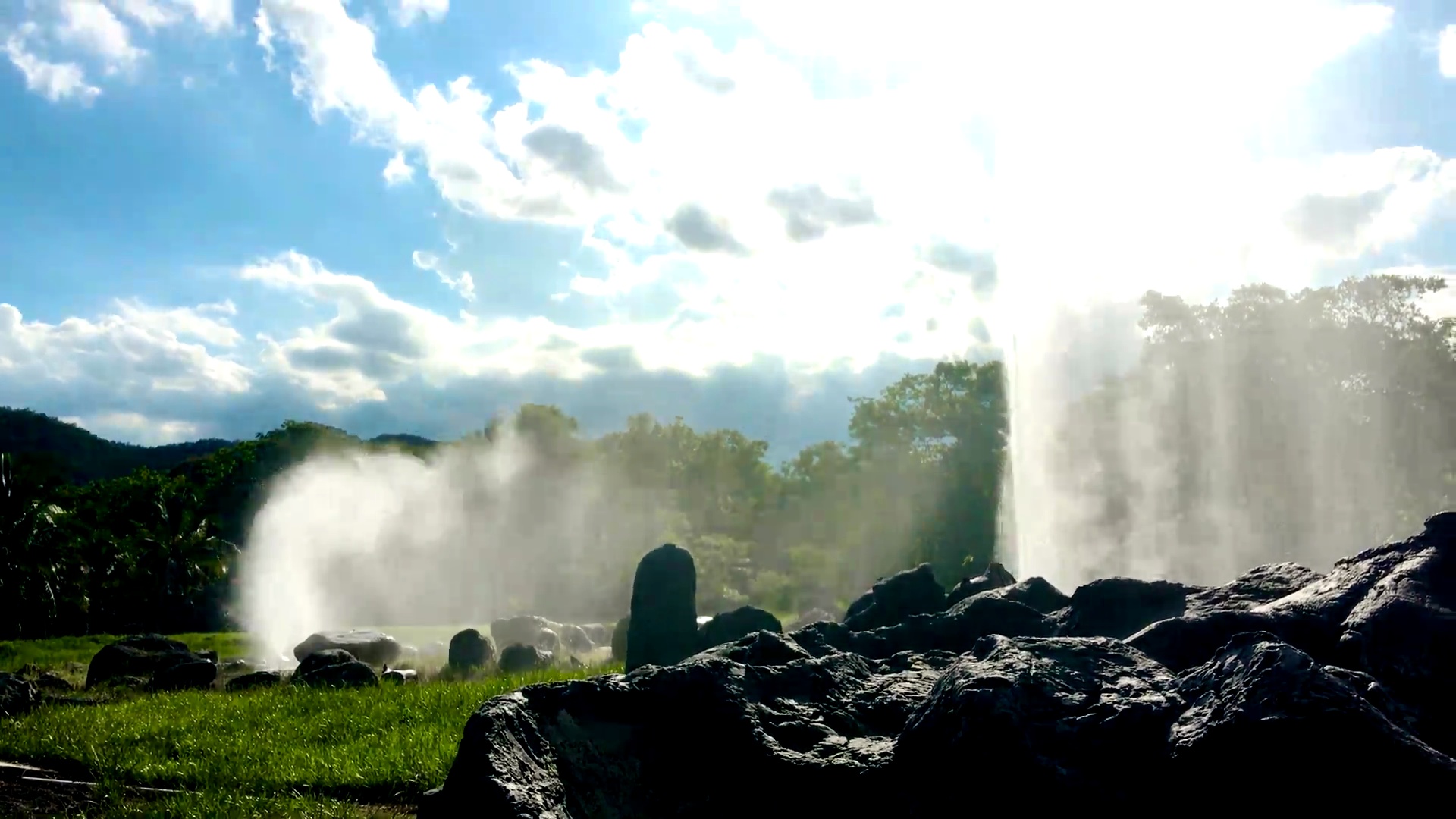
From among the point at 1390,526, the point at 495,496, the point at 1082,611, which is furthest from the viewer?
the point at 495,496

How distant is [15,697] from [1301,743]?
50.5ft

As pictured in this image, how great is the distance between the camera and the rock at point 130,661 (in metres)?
18.6

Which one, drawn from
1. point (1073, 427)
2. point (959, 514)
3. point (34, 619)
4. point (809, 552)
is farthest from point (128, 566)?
point (1073, 427)

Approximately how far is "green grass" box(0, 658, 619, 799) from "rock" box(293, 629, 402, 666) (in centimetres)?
1020

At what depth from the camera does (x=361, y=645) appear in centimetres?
2494

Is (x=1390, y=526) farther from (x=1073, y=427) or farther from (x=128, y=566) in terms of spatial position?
(x=128, y=566)

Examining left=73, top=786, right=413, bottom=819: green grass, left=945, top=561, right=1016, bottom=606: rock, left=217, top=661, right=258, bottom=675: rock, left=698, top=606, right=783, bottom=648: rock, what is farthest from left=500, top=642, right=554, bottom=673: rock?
left=73, top=786, right=413, bottom=819: green grass

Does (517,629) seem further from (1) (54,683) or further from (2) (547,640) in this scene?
(1) (54,683)

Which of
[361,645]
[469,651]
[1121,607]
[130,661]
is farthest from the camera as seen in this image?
[361,645]

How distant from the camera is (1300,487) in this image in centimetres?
3472

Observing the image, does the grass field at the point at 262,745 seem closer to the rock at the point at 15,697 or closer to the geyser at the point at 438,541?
the rock at the point at 15,697

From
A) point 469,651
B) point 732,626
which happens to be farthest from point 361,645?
point 732,626

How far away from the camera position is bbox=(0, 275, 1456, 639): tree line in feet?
113

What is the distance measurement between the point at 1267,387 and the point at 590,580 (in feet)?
100
